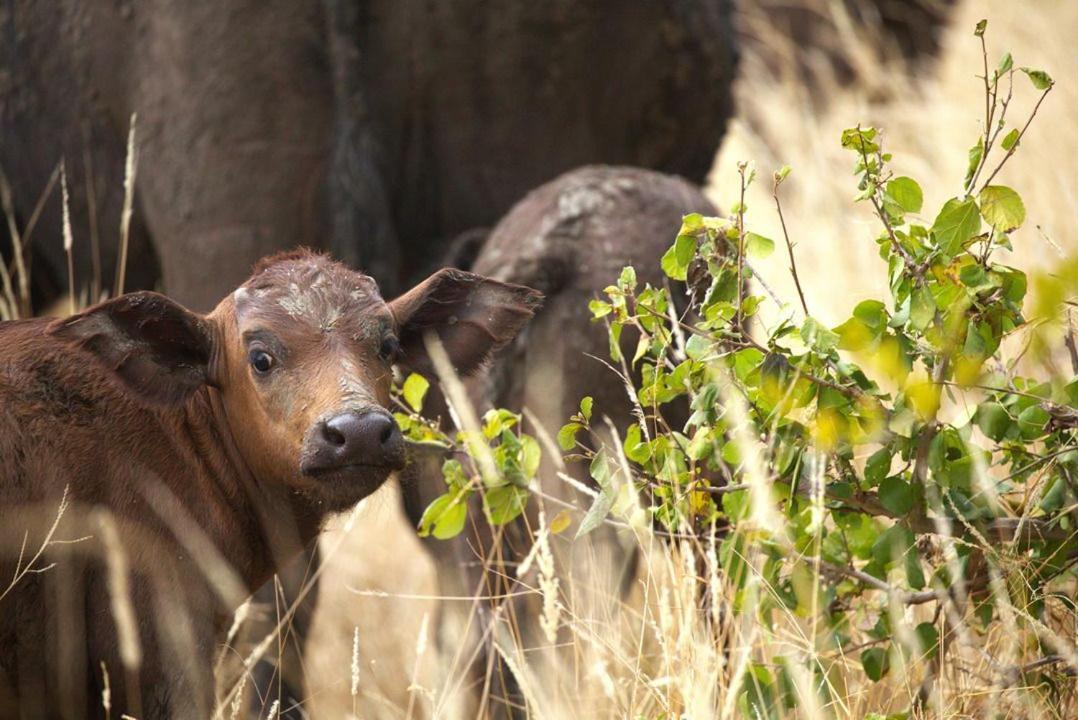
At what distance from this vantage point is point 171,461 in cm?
409

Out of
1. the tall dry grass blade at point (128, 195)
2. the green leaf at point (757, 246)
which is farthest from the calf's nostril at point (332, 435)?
the tall dry grass blade at point (128, 195)

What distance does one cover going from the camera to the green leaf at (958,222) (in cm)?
343

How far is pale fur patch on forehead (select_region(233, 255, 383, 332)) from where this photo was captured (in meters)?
3.99

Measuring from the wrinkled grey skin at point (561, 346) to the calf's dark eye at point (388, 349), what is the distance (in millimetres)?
965

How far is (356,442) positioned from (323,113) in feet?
8.54

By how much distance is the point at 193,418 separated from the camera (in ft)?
13.8

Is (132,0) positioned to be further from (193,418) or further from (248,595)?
(248,595)

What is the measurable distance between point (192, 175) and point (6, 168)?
111cm

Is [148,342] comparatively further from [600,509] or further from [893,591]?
[893,591]

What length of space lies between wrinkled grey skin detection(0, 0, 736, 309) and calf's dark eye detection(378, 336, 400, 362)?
5.97ft

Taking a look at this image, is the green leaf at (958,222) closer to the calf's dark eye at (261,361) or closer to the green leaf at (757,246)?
the green leaf at (757,246)

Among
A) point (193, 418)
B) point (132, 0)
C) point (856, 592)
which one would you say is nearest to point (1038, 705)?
point (856, 592)

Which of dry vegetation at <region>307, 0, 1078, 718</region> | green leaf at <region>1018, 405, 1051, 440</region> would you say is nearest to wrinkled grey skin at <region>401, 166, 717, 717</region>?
dry vegetation at <region>307, 0, 1078, 718</region>

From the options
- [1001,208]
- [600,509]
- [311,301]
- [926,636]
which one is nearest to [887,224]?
[1001,208]
